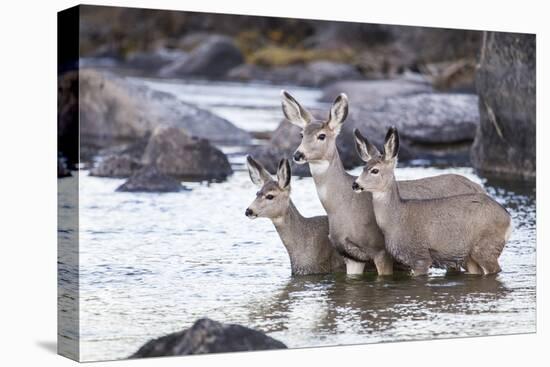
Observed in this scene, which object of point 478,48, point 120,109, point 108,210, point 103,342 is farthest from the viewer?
point 478,48

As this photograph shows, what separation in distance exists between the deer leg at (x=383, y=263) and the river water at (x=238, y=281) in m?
0.10

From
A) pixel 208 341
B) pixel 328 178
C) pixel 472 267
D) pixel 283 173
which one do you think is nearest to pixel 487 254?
pixel 472 267

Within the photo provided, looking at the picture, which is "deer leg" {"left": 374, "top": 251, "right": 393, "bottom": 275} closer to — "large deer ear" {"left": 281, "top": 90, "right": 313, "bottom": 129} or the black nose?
the black nose

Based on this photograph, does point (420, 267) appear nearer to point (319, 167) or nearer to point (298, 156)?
point (319, 167)

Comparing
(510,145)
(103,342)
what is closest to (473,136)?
(510,145)

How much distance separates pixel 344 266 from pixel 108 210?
2.43 metres

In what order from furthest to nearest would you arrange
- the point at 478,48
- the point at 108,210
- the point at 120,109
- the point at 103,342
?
1. the point at 478,48
2. the point at 120,109
3. the point at 108,210
4. the point at 103,342

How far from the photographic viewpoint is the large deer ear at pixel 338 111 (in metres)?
12.9

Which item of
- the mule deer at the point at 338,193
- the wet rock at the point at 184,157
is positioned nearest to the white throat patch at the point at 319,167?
the mule deer at the point at 338,193

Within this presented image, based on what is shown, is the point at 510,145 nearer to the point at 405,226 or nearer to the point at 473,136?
the point at 473,136

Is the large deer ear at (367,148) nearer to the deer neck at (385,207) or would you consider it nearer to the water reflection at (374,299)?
the deer neck at (385,207)

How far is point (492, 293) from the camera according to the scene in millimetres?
13359

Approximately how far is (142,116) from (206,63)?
0.87m

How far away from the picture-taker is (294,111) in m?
13.0
